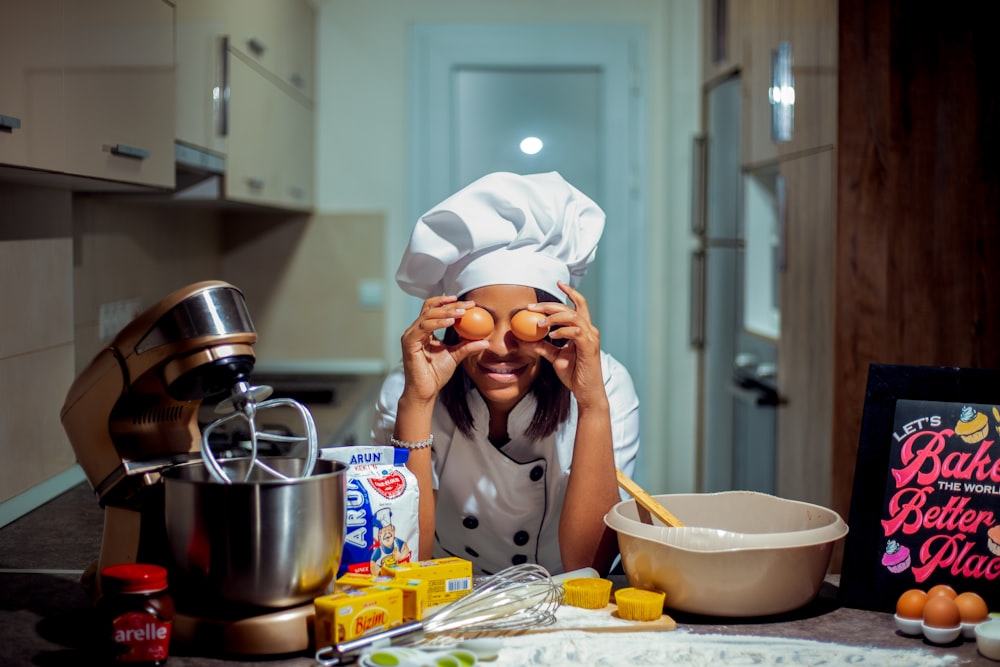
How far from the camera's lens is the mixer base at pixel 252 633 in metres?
1.08

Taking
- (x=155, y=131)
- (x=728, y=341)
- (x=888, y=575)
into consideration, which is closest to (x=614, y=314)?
(x=728, y=341)

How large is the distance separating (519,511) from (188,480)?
753mm

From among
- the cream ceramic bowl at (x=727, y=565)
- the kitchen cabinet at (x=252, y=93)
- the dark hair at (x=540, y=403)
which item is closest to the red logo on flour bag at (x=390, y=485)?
the cream ceramic bowl at (x=727, y=565)

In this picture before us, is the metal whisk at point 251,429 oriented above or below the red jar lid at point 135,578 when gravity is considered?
above

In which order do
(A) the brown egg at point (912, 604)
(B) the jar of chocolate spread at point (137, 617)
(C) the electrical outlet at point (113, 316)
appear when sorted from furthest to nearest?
(C) the electrical outlet at point (113, 316) < (A) the brown egg at point (912, 604) < (B) the jar of chocolate spread at point (137, 617)

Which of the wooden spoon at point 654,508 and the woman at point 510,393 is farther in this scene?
the woman at point 510,393

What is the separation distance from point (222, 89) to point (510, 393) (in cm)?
150

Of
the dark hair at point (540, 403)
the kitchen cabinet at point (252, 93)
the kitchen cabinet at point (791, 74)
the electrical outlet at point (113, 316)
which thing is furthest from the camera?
the electrical outlet at point (113, 316)

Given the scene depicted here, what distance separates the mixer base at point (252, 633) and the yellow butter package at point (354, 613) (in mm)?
19

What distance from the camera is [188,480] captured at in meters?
1.08

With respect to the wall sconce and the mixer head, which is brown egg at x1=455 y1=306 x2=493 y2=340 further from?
the wall sconce

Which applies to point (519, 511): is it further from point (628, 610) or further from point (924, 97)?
point (924, 97)

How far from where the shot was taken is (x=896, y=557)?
48.3 inches

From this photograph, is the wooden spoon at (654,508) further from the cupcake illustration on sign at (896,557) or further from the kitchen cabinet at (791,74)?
the kitchen cabinet at (791,74)
